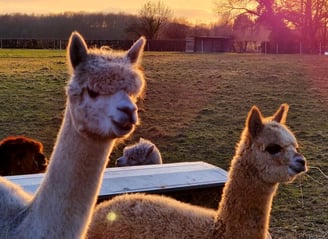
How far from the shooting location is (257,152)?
429 cm

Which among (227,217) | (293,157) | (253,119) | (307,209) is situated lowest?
(307,209)

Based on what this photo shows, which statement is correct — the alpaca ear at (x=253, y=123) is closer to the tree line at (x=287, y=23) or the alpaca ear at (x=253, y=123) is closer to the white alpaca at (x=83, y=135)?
the white alpaca at (x=83, y=135)

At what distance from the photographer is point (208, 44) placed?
5309 centimetres

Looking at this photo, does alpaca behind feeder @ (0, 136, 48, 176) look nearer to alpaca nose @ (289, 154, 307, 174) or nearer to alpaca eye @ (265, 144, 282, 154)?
alpaca eye @ (265, 144, 282, 154)

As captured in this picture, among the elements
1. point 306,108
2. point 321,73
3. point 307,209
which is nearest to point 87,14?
point 321,73

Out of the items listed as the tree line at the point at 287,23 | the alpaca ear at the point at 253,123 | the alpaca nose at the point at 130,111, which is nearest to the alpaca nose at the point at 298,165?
the alpaca ear at the point at 253,123

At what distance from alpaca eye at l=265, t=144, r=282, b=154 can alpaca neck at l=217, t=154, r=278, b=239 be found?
22 cm

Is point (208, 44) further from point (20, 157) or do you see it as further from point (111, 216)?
point (111, 216)

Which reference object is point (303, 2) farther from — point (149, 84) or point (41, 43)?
point (149, 84)

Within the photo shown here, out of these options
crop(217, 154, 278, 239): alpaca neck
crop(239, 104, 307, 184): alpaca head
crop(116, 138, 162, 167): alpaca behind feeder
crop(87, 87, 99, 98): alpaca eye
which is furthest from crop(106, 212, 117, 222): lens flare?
crop(116, 138, 162, 167): alpaca behind feeder

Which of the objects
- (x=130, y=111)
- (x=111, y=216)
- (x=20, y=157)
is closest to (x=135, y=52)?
(x=130, y=111)

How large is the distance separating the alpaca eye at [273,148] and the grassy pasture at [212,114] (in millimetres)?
1870

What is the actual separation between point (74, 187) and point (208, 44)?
168ft

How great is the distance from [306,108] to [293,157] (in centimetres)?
994
